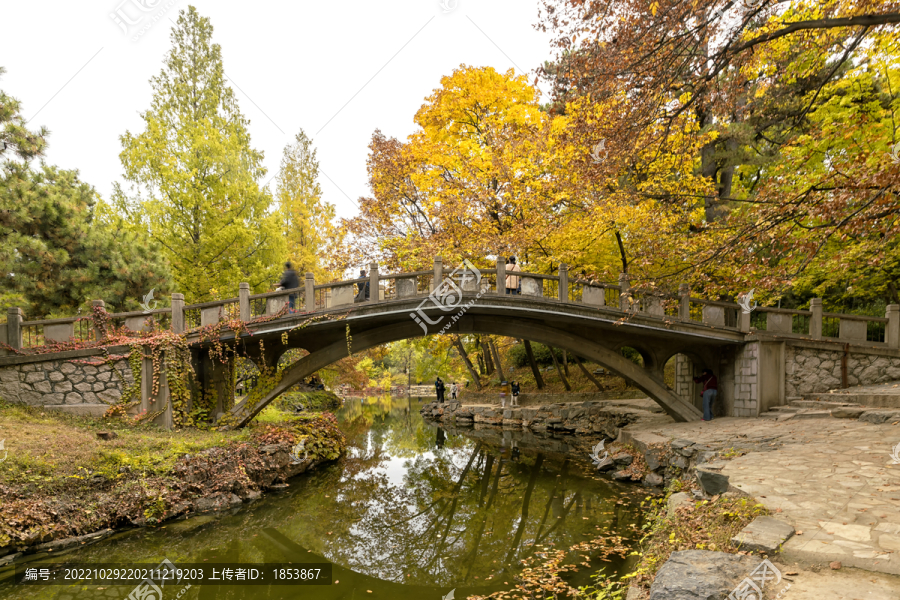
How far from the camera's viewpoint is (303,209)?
2225 centimetres

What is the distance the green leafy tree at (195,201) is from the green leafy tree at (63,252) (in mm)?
2280

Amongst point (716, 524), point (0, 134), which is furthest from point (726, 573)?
point (0, 134)

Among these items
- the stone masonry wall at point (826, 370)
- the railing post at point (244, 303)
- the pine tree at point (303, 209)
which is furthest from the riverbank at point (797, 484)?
the pine tree at point (303, 209)

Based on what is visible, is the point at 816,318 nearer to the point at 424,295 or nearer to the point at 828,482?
the point at 828,482

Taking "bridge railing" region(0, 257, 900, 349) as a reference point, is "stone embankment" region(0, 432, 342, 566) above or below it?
below

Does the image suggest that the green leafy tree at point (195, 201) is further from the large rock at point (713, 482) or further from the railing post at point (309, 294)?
the large rock at point (713, 482)

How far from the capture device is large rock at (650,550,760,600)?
10.5ft

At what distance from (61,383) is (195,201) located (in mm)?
6555

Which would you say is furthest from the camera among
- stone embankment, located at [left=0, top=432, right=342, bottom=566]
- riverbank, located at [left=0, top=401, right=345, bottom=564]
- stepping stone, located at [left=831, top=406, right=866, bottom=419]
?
stepping stone, located at [left=831, top=406, right=866, bottom=419]

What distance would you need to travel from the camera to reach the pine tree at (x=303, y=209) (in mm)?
20984

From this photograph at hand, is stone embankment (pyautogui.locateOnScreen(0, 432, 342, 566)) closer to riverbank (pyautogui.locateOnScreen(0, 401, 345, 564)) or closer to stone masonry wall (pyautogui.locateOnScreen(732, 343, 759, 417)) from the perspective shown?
riverbank (pyautogui.locateOnScreen(0, 401, 345, 564))

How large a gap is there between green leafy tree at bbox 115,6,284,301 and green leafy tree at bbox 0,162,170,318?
2280 mm

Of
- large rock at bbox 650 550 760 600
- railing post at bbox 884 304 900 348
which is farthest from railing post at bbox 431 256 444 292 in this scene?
railing post at bbox 884 304 900 348

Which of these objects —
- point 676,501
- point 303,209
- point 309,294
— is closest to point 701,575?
point 676,501
